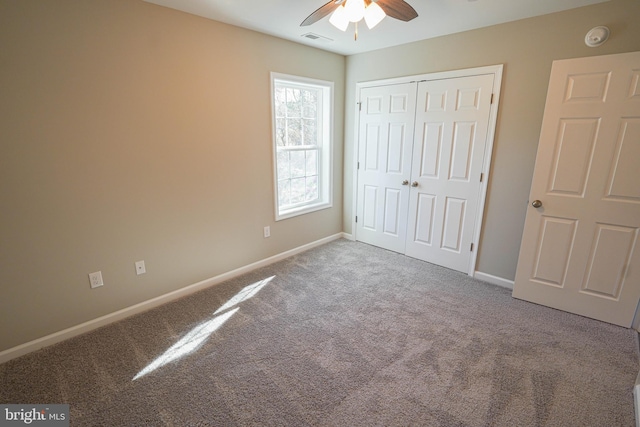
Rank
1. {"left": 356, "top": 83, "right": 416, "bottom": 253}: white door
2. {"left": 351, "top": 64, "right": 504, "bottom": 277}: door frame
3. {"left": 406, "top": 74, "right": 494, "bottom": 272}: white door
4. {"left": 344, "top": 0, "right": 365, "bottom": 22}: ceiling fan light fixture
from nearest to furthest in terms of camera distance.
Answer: {"left": 344, "top": 0, "right": 365, "bottom": 22}: ceiling fan light fixture, {"left": 351, "top": 64, "right": 504, "bottom": 277}: door frame, {"left": 406, "top": 74, "right": 494, "bottom": 272}: white door, {"left": 356, "top": 83, "right": 416, "bottom": 253}: white door

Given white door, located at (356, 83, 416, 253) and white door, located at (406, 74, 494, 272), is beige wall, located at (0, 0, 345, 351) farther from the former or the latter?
white door, located at (406, 74, 494, 272)

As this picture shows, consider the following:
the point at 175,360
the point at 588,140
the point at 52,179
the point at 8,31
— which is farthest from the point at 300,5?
the point at 175,360

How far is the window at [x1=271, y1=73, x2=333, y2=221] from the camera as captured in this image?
3.37 metres

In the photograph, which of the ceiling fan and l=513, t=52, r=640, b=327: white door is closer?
the ceiling fan

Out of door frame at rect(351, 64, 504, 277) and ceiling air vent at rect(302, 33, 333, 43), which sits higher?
ceiling air vent at rect(302, 33, 333, 43)

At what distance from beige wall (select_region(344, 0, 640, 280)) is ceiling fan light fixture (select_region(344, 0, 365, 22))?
156cm

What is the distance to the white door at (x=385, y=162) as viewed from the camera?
342 cm

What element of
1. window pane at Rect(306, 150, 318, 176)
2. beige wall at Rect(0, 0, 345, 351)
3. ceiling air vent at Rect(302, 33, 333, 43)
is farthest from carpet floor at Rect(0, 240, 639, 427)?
ceiling air vent at Rect(302, 33, 333, 43)

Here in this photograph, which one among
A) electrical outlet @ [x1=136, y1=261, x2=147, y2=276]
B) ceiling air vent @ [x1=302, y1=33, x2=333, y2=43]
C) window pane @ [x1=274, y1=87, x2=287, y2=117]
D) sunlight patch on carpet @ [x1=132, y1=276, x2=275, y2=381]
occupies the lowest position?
sunlight patch on carpet @ [x1=132, y1=276, x2=275, y2=381]

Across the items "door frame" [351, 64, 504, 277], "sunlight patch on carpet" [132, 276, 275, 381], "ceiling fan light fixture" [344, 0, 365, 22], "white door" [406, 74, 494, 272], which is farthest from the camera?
"white door" [406, 74, 494, 272]

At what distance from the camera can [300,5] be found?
2.24m

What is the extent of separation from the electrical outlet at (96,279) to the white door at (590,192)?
360 cm

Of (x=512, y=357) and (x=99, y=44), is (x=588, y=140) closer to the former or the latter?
(x=512, y=357)

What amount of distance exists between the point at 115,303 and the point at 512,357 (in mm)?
3027
